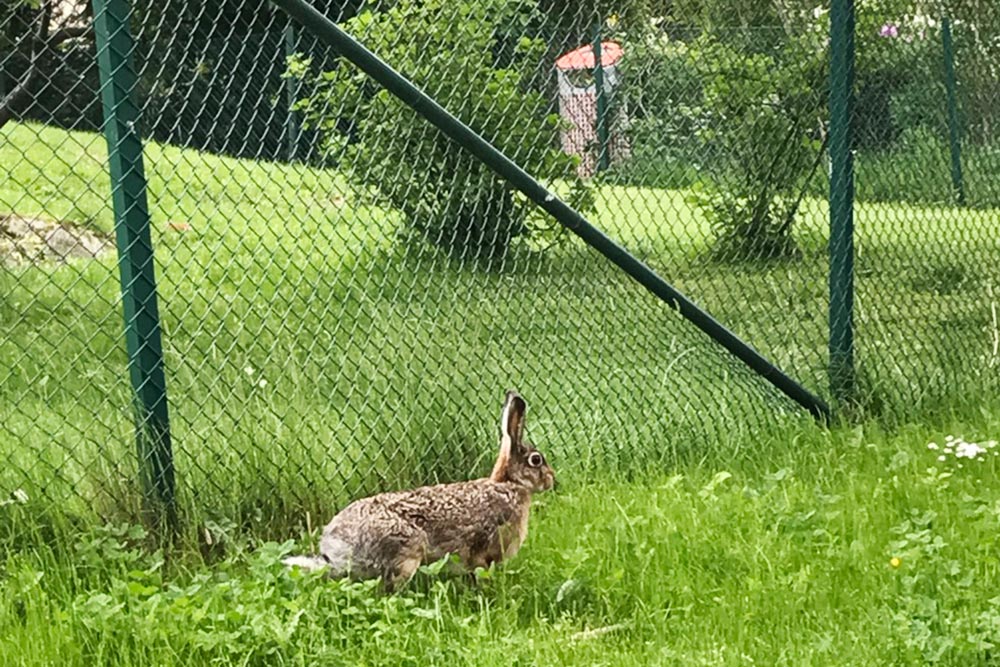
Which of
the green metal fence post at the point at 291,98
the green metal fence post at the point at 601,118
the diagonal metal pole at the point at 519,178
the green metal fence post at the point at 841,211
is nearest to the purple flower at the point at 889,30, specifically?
the green metal fence post at the point at 841,211

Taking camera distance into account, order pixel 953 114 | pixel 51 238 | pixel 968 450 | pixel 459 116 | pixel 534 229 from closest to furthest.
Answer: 1. pixel 968 450
2. pixel 534 229
3. pixel 459 116
4. pixel 953 114
5. pixel 51 238

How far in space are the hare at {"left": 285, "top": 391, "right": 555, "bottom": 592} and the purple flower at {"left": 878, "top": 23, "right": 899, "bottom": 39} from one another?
11.1ft

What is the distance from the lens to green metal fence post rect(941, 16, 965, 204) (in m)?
6.84

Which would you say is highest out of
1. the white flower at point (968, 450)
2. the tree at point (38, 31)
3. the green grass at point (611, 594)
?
the tree at point (38, 31)

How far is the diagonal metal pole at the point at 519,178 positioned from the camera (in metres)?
4.28

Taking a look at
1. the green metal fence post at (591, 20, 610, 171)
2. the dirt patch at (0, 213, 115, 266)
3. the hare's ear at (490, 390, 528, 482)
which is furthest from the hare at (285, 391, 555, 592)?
the dirt patch at (0, 213, 115, 266)

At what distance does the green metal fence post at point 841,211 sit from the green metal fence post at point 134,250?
3.27 metres

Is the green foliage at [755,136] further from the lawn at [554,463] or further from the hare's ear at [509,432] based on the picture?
the hare's ear at [509,432]

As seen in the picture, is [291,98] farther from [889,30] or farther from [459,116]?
[889,30]

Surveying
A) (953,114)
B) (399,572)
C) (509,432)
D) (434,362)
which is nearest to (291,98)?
(434,362)

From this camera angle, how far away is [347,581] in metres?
3.71

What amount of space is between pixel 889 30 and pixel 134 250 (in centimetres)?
426

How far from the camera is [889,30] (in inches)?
261

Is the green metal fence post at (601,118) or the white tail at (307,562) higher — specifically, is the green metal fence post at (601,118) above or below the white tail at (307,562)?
above
